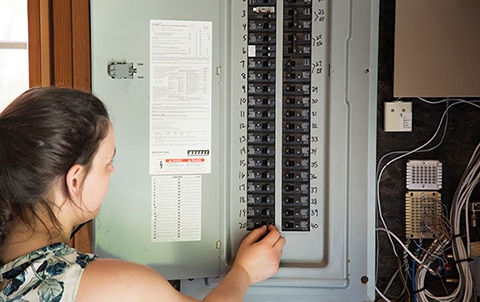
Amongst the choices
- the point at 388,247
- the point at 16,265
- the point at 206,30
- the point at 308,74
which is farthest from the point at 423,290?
the point at 16,265

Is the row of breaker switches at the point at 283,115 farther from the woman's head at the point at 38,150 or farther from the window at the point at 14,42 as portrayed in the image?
the window at the point at 14,42

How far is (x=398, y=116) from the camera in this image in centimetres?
122

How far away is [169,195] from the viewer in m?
1.03

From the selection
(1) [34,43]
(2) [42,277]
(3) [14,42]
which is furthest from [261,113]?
(3) [14,42]

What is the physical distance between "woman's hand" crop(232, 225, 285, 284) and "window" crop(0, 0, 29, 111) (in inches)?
35.3

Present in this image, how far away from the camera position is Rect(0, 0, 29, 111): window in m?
1.43

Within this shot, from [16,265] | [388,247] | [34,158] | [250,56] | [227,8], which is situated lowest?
[388,247]

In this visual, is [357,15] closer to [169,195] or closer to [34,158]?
[169,195]

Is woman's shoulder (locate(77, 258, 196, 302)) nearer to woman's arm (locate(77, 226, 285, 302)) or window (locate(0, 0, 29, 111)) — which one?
woman's arm (locate(77, 226, 285, 302))

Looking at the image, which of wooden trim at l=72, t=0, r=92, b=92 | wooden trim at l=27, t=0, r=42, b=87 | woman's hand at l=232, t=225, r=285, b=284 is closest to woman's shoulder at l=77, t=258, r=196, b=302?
woman's hand at l=232, t=225, r=285, b=284

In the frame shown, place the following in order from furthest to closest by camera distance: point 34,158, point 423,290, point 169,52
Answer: point 423,290 → point 169,52 → point 34,158

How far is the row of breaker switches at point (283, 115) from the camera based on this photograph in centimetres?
103

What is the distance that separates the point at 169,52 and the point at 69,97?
0.91 ft

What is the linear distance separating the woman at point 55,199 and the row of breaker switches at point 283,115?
13.4 inches
